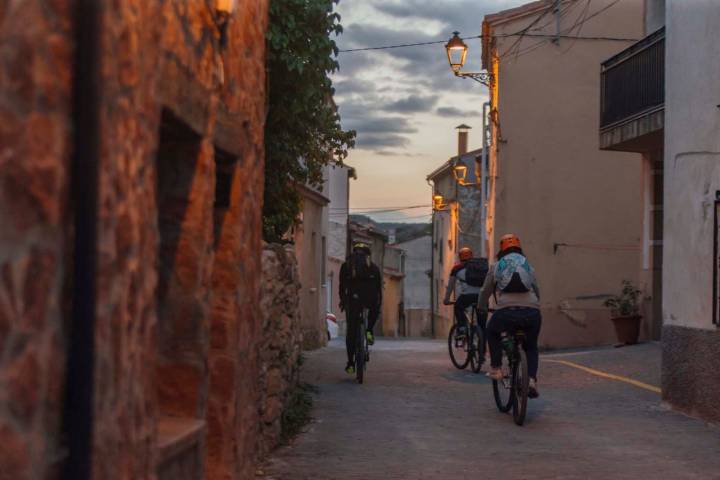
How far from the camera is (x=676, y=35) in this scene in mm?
11711

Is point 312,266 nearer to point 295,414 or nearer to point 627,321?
point 627,321

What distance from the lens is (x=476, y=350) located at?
50.5 feet

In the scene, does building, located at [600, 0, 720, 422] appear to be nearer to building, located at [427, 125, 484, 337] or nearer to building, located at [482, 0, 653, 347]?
building, located at [482, 0, 653, 347]

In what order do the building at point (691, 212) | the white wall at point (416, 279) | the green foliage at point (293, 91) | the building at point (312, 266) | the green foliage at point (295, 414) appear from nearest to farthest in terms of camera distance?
the green foliage at point (295, 414)
the building at point (691, 212)
the green foliage at point (293, 91)
the building at point (312, 266)
the white wall at point (416, 279)

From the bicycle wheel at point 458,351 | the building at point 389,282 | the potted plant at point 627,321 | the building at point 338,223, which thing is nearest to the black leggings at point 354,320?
the bicycle wheel at point 458,351

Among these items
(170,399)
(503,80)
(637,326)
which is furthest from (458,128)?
(170,399)

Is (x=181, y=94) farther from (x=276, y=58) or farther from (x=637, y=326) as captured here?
(x=637, y=326)

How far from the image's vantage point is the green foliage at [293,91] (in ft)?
40.2

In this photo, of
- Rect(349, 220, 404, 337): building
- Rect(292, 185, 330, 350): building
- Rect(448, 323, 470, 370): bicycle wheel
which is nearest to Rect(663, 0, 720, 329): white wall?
Rect(448, 323, 470, 370): bicycle wheel

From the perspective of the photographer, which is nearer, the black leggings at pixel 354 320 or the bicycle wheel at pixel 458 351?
the black leggings at pixel 354 320

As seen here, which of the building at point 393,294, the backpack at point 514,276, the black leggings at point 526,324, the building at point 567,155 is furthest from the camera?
the building at point 393,294

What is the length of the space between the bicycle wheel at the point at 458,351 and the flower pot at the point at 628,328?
4.69 m

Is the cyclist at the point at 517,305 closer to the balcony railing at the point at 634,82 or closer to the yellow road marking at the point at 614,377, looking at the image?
the yellow road marking at the point at 614,377

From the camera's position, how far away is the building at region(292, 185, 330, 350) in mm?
24828
